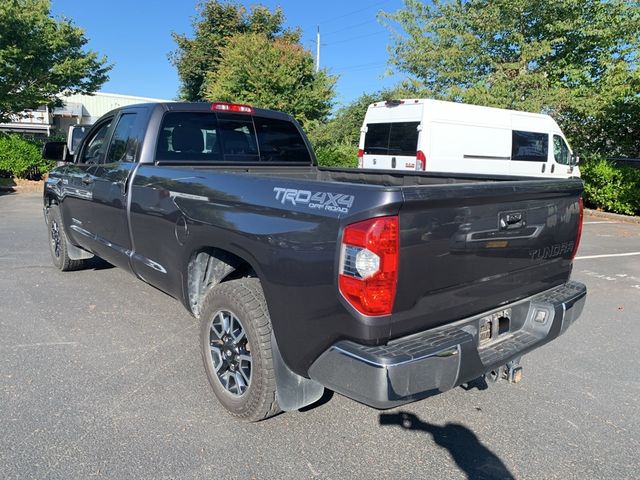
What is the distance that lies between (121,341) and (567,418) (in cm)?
333

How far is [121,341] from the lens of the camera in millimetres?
4051

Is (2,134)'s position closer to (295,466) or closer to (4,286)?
(4,286)

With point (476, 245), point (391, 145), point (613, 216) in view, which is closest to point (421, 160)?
point (391, 145)

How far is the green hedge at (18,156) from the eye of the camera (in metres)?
15.2

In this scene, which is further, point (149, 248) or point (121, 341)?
point (121, 341)

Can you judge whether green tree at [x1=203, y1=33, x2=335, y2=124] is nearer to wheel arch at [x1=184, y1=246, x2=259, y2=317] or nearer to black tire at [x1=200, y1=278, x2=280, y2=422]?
wheel arch at [x1=184, y1=246, x2=259, y2=317]

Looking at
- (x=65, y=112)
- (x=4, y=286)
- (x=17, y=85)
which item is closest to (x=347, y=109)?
(x=17, y=85)

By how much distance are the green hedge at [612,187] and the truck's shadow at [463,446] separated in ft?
41.5

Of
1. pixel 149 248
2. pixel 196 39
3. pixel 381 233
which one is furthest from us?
pixel 196 39

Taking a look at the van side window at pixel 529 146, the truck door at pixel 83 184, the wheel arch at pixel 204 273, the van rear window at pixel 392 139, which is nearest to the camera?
the wheel arch at pixel 204 273

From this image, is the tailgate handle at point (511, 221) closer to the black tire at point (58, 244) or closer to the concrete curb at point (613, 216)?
the black tire at point (58, 244)

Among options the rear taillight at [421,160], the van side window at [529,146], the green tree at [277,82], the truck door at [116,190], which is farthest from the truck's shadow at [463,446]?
the green tree at [277,82]

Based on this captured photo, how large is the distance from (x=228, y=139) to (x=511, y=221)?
2.71 m

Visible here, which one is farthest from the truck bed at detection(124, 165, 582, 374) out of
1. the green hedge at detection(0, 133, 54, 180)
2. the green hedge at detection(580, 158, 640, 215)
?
the green hedge at detection(0, 133, 54, 180)
